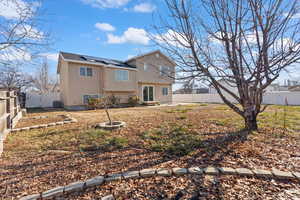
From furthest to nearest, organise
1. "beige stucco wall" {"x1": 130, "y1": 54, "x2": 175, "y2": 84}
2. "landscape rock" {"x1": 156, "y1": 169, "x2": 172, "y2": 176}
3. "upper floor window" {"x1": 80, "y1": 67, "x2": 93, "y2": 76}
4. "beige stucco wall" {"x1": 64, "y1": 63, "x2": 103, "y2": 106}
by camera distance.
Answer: "beige stucco wall" {"x1": 130, "y1": 54, "x2": 175, "y2": 84}, "upper floor window" {"x1": 80, "y1": 67, "x2": 93, "y2": 76}, "beige stucco wall" {"x1": 64, "y1": 63, "x2": 103, "y2": 106}, "landscape rock" {"x1": 156, "y1": 169, "x2": 172, "y2": 176}

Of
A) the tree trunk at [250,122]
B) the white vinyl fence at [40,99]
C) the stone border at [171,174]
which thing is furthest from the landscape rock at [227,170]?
the white vinyl fence at [40,99]

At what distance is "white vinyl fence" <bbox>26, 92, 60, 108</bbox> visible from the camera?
47.8 ft

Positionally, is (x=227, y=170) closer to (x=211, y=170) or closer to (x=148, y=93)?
(x=211, y=170)

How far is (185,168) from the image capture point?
7.98 feet

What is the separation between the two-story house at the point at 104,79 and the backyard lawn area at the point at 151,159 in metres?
7.08

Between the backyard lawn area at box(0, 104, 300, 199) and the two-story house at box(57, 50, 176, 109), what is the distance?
7.08 m

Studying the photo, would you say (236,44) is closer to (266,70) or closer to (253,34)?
(253,34)

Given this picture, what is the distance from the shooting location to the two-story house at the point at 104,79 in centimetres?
1280

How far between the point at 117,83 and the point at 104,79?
136cm

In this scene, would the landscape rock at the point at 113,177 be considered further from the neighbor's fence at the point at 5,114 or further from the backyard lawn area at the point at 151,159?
the neighbor's fence at the point at 5,114

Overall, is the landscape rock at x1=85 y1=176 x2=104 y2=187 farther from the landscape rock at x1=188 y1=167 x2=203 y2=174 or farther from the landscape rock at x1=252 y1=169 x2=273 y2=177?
the landscape rock at x1=252 y1=169 x2=273 y2=177

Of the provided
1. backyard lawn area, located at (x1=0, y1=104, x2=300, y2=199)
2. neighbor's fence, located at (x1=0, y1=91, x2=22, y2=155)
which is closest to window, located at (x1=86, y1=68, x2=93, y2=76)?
neighbor's fence, located at (x1=0, y1=91, x2=22, y2=155)

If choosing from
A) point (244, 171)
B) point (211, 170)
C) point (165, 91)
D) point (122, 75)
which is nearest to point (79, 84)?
point (122, 75)

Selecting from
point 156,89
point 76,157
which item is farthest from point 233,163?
point 156,89
